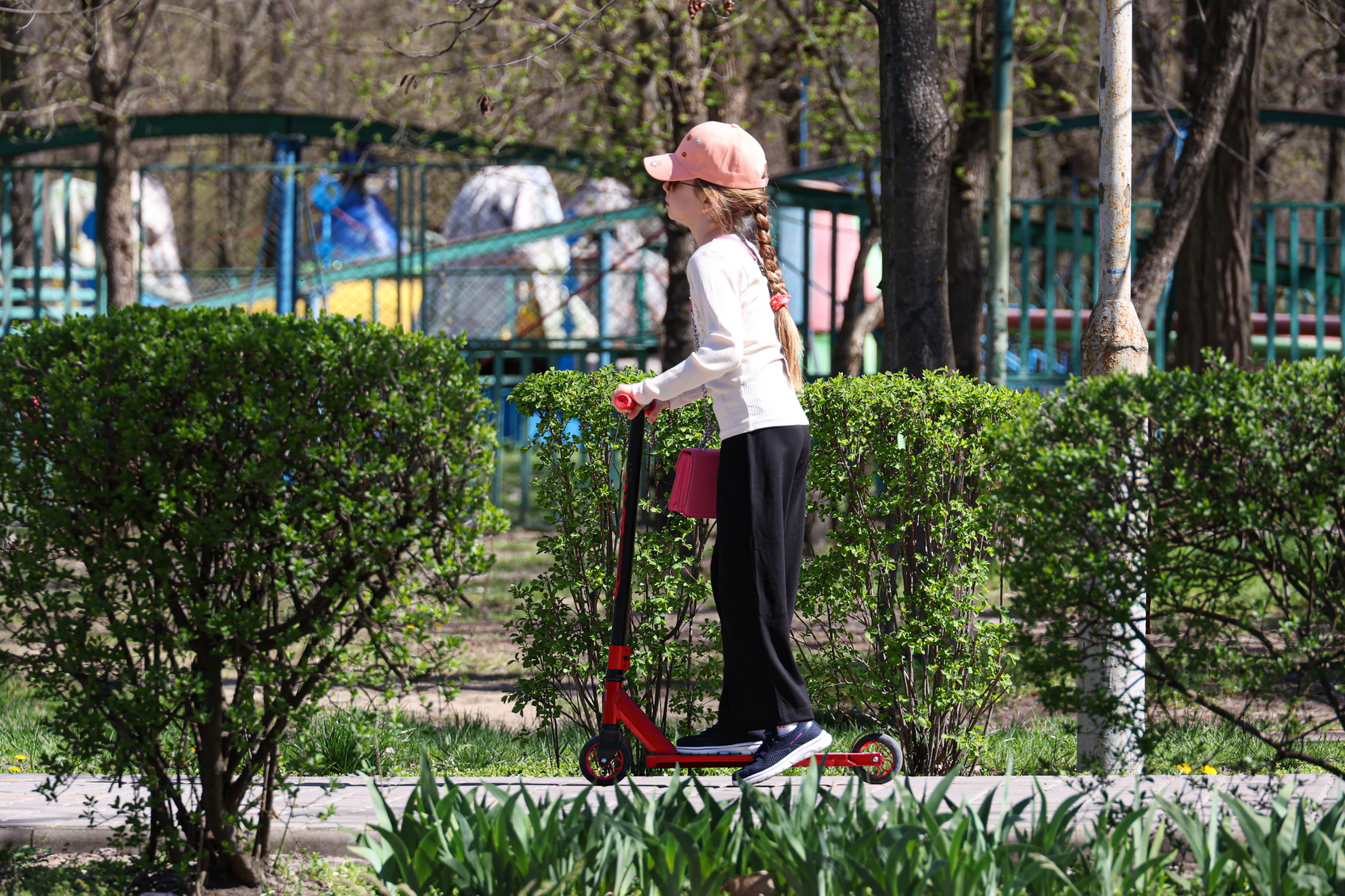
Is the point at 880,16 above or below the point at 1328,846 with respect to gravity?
above

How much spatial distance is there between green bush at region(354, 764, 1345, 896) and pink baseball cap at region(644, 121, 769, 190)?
1770mm

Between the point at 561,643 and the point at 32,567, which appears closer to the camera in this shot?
the point at 32,567

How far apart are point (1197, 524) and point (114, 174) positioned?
977 cm

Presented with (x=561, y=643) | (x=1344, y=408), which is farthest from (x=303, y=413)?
(x=1344, y=408)

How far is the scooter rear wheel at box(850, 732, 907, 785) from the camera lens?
393cm

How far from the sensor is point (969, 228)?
10297 millimetres

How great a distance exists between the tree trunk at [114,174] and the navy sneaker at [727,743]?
777cm

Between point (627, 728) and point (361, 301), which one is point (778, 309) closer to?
point (627, 728)

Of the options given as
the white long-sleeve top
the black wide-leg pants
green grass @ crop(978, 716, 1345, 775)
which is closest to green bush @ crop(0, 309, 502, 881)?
the white long-sleeve top

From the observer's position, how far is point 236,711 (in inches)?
126

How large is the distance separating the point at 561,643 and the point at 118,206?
7.78 meters

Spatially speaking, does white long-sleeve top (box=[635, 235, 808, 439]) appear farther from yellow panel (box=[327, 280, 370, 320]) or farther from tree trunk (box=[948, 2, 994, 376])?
yellow panel (box=[327, 280, 370, 320])

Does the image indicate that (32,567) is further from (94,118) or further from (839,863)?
(94,118)

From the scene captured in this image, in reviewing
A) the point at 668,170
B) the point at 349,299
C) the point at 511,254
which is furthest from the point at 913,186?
the point at 349,299
